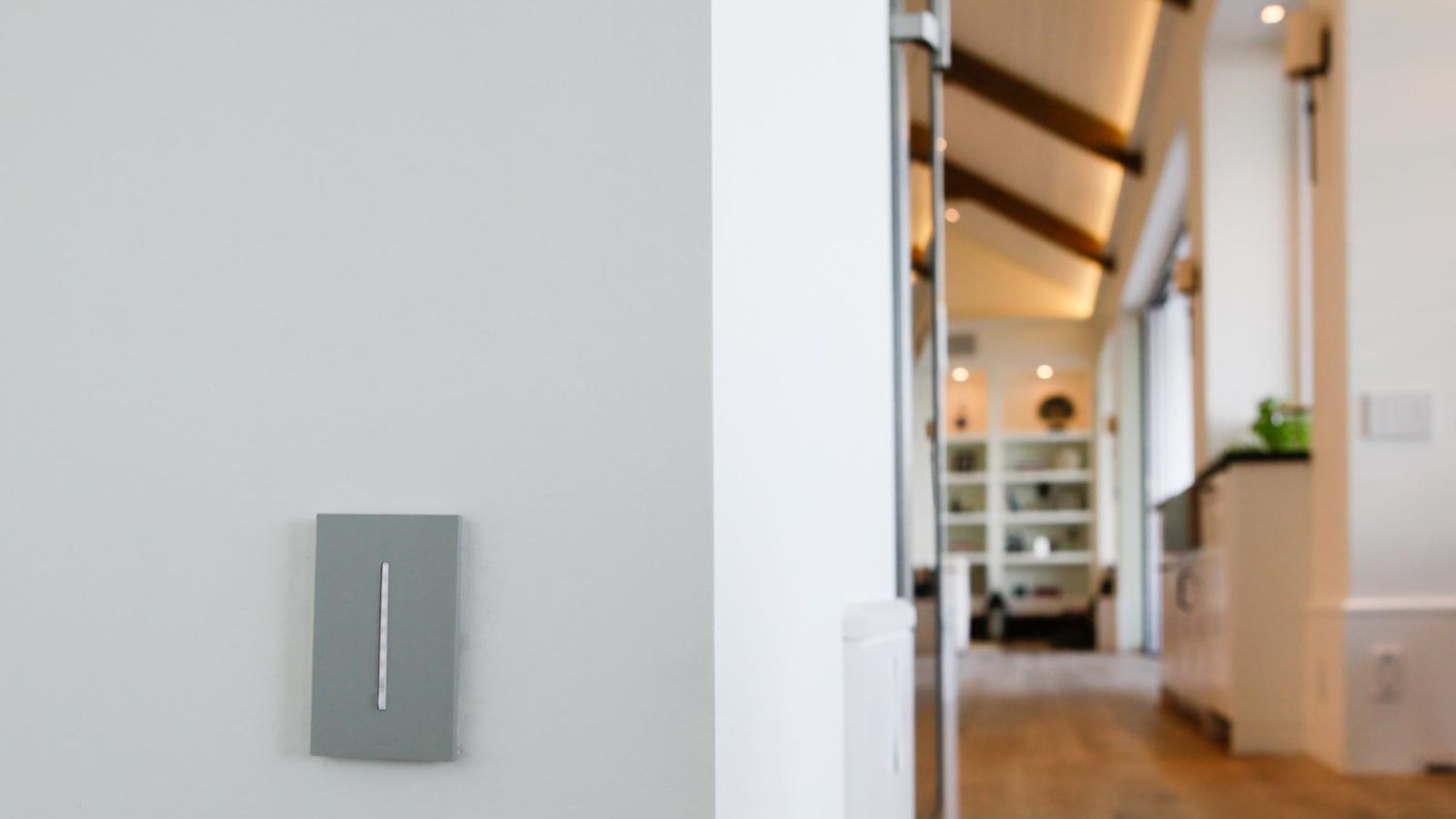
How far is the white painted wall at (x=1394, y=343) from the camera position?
427 centimetres

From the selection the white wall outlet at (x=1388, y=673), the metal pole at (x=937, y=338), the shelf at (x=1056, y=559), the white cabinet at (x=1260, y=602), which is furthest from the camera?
the shelf at (x=1056, y=559)

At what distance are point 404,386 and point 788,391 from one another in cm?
17

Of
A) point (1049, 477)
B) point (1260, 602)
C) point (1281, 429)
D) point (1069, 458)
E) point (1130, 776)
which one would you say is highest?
point (1069, 458)

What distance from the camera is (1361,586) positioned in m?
4.33

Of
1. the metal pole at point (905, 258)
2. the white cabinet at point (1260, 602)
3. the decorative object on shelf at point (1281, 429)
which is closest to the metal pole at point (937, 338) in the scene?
the metal pole at point (905, 258)

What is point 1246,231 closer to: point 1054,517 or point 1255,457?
point 1255,457

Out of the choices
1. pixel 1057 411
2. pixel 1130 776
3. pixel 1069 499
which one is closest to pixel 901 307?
pixel 1130 776

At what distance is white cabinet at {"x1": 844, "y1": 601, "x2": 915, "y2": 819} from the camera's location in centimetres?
83

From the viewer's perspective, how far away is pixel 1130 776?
4.07 metres

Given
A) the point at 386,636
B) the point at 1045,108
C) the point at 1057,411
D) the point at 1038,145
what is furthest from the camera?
the point at 1057,411

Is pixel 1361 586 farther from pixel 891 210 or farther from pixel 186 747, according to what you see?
pixel 186 747

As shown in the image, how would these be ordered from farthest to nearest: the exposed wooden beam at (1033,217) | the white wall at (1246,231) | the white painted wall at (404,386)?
the exposed wooden beam at (1033,217), the white wall at (1246,231), the white painted wall at (404,386)

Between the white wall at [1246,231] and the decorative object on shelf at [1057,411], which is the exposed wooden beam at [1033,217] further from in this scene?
the white wall at [1246,231]

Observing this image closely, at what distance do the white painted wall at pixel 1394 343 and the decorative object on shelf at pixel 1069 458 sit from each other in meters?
10.6
